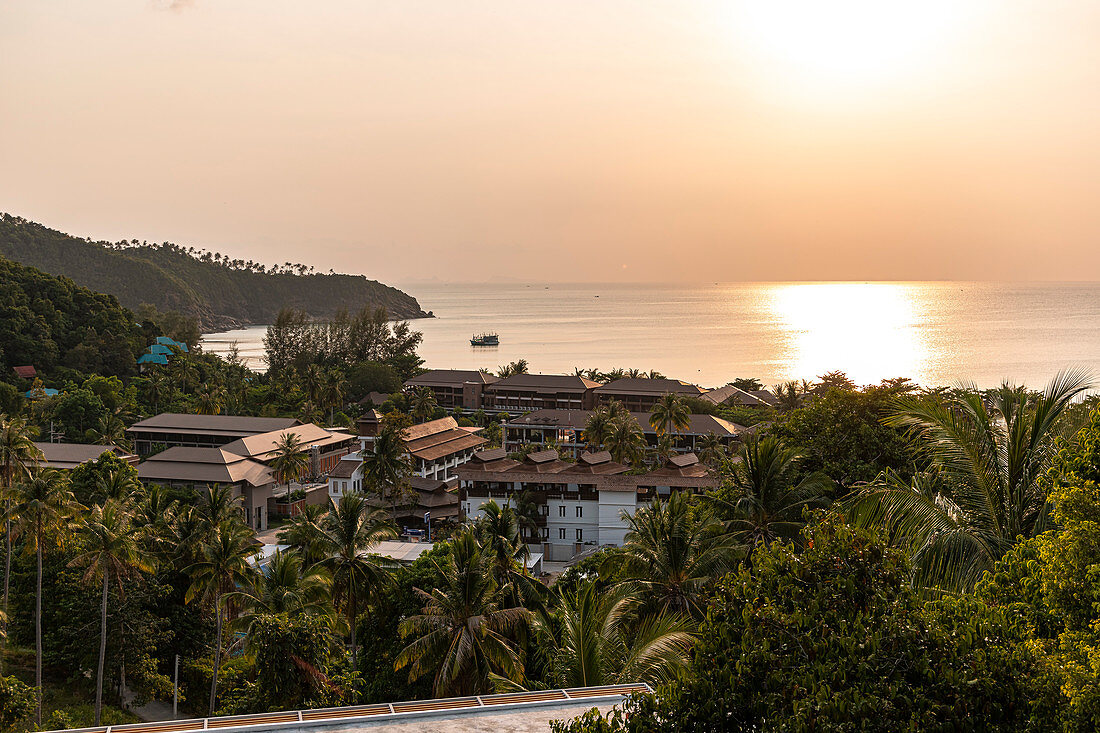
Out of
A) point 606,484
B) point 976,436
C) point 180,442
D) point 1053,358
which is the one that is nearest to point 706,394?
point 606,484

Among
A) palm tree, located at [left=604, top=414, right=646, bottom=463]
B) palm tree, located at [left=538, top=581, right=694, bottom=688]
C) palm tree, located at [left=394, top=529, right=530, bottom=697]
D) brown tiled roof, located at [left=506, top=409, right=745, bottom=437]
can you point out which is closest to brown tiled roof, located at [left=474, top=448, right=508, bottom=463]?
palm tree, located at [left=604, top=414, right=646, bottom=463]

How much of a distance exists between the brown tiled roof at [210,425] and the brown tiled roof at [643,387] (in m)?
34.3

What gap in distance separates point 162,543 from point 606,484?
2149 cm

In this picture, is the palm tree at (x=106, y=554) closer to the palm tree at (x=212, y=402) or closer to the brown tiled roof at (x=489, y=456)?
the brown tiled roof at (x=489, y=456)

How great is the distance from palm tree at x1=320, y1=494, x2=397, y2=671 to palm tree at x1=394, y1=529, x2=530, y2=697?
17.2ft

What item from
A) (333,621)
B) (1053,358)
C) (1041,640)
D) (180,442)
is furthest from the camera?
(1053,358)

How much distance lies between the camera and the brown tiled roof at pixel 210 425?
194 ft

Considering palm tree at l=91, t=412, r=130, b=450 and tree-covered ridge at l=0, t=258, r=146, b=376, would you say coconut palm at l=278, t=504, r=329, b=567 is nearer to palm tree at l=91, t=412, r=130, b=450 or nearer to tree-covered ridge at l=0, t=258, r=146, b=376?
palm tree at l=91, t=412, r=130, b=450

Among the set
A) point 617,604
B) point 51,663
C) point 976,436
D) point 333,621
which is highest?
point 976,436

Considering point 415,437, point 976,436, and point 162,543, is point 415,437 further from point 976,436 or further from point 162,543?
point 976,436

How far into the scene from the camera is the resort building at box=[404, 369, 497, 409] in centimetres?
8975

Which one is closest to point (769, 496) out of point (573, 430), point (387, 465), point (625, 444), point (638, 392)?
point (387, 465)

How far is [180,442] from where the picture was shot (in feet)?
200

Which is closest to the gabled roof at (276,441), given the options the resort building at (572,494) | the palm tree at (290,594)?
the resort building at (572,494)
